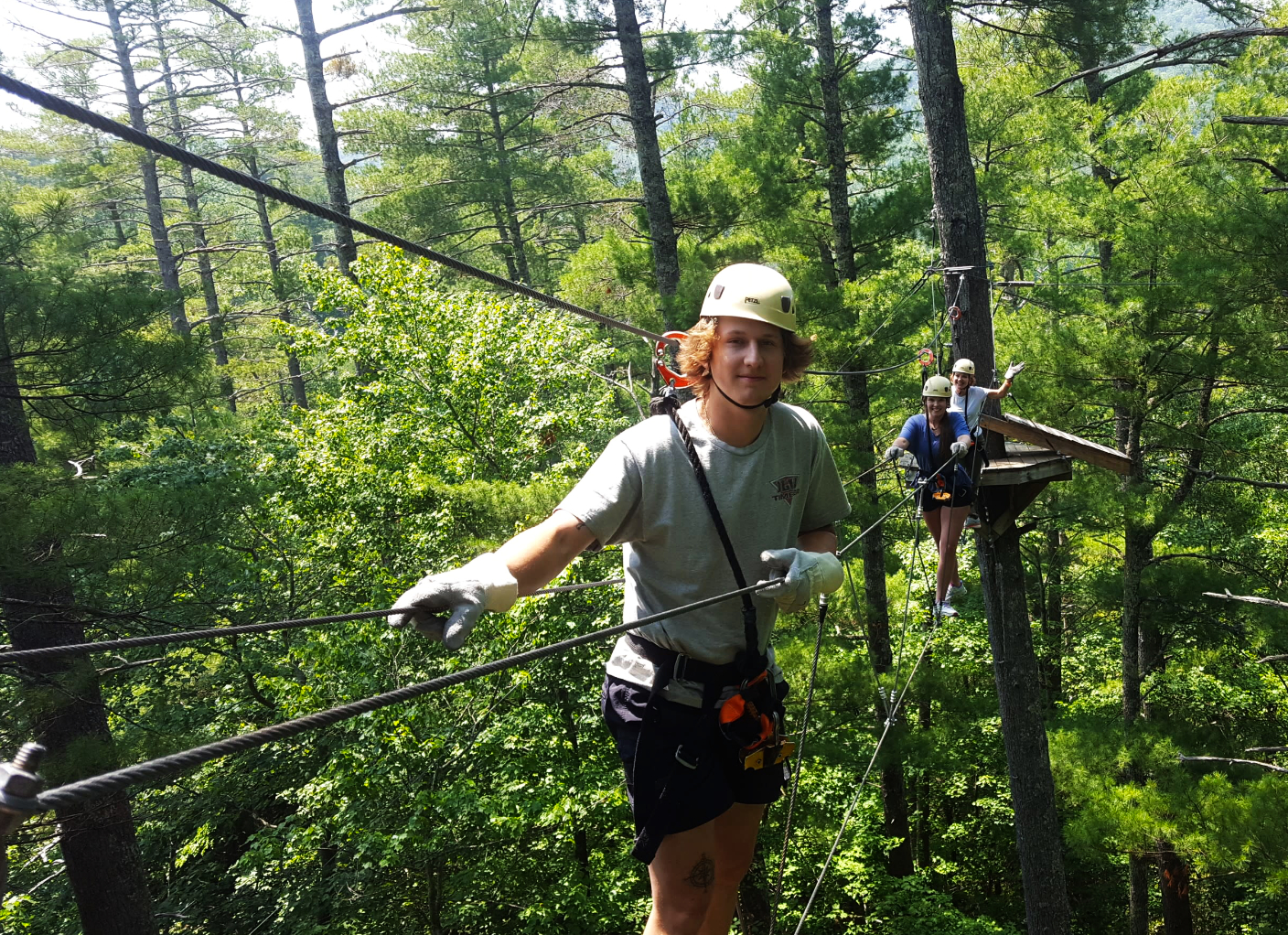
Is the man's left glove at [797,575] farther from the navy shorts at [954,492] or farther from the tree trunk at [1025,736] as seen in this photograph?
the tree trunk at [1025,736]

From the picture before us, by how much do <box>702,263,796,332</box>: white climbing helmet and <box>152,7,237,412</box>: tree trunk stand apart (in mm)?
12059

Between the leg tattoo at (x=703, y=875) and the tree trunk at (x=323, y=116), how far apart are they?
1227cm

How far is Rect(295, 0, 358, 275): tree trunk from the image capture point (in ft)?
43.3

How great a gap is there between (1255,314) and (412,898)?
908 centimetres

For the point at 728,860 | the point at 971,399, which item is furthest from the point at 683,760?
the point at 971,399

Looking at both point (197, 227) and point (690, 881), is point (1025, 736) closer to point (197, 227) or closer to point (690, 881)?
point (690, 881)

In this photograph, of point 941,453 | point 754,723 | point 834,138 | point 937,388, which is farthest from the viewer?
point 834,138

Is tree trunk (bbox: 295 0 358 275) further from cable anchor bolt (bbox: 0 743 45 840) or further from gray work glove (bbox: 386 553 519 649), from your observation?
cable anchor bolt (bbox: 0 743 45 840)

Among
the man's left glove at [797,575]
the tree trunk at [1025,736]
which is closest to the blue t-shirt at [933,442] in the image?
the tree trunk at [1025,736]

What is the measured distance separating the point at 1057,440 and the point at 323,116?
12.1 metres

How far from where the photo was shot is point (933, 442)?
5418 mm

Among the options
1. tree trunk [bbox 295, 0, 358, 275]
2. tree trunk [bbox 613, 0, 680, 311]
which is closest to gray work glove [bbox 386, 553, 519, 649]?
tree trunk [bbox 613, 0, 680, 311]

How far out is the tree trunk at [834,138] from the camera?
36.3ft

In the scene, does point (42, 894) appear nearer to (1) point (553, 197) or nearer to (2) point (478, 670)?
(2) point (478, 670)
